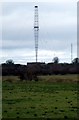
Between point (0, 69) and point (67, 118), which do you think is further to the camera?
point (0, 69)

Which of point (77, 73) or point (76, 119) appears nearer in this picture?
point (76, 119)

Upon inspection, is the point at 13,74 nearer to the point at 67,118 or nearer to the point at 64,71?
the point at 64,71

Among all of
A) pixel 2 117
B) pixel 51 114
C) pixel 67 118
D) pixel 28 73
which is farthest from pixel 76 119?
pixel 28 73

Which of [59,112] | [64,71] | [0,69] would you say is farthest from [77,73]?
[59,112]

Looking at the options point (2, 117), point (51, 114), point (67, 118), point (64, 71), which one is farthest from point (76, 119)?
point (64, 71)

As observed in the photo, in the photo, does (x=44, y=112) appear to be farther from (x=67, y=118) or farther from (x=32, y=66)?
(x=32, y=66)

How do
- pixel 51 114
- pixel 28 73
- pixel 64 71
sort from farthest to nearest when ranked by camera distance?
1. pixel 64 71
2. pixel 28 73
3. pixel 51 114

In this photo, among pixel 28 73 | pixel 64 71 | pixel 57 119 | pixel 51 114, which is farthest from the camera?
pixel 64 71

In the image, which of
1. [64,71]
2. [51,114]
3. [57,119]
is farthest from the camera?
[64,71]

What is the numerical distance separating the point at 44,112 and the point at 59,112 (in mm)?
742

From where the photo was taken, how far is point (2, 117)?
15945mm

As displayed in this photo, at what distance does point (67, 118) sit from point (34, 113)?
7.10 ft

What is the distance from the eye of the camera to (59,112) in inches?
707

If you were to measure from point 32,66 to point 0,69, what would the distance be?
21.7 feet
